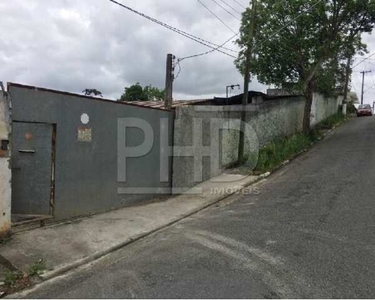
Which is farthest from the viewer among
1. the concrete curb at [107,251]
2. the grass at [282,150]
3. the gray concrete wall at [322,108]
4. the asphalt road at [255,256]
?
the gray concrete wall at [322,108]

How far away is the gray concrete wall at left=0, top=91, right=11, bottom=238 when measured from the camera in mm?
6578

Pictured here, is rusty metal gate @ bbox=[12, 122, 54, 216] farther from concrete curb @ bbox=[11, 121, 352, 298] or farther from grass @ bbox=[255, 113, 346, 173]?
grass @ bbox=[255, 113, 346, 173]

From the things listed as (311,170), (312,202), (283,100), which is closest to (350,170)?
(311,170)

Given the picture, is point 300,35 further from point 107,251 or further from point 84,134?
point 107,251

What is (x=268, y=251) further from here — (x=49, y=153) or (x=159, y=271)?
(x=49, y=153)

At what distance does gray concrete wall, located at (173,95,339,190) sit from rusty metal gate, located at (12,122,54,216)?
456 cm

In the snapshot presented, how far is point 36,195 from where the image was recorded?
7.79 metres

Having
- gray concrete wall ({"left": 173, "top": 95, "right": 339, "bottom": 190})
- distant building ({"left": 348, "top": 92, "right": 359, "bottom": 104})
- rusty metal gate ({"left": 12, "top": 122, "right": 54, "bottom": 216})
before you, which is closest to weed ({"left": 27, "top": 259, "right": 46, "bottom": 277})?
rusty metal gate ({"left": 12, "top": 122, "right": 54, "bottom": 216})

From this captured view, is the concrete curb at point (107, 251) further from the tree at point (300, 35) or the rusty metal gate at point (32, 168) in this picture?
the tree at point (300, 35)

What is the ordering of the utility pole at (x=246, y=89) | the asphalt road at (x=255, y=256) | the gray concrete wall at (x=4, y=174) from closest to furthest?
the asphalt road at (x=255, y=256), the gray concrete wall at (x=4, y=174), the utility pole at (x=246, y=89)

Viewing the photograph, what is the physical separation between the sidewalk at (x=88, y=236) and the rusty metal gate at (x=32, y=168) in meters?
0.67

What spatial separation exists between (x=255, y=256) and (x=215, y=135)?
7611 millimetres

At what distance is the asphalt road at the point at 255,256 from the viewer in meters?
4.87

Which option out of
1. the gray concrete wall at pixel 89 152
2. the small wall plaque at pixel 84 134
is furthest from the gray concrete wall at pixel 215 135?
the small wall plaque at pixel 84 134
